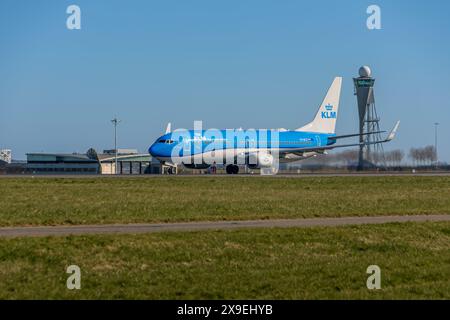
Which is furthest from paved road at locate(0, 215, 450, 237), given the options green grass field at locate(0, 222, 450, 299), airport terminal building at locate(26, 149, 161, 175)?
airport terminal building at locate(26, 149, 161, 175)

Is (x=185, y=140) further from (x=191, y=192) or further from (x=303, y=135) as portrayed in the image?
(x=191, y=192)

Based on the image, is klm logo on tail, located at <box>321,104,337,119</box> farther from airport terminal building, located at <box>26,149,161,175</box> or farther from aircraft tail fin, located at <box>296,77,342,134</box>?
airport terminal building, located at <box>26,149,161,175</box>

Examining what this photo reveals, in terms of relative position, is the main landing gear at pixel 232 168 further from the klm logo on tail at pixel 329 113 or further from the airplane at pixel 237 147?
the klm logo on tail at pixel 329 113

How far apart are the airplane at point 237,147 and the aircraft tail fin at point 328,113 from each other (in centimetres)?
229

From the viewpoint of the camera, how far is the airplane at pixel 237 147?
6209 cm

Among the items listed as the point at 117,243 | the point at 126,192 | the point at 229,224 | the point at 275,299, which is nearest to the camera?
the point at 275,299

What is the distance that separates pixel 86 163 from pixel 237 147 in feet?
161

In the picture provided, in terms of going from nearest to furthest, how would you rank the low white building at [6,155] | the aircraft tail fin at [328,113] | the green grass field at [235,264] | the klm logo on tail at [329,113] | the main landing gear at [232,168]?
1. the green grass field at [235,264]
2. the main landing gear at [232,168]
3. the aircraft tail fin at [328,113]
4. the klm logo on tail at [329,113]
5. the low white building at [6,155]

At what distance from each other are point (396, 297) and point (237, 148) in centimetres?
5164

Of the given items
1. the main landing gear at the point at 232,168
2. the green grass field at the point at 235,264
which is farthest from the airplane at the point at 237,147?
the green grass field at the point at 235,264

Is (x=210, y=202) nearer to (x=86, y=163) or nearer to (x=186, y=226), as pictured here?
(x=186, y=226)

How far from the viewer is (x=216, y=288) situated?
42.5 ft

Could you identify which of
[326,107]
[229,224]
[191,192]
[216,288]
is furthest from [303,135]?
[216,288]

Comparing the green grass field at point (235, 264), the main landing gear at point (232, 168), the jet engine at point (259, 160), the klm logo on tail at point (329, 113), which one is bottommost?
the green grass field at point (235, 264)
